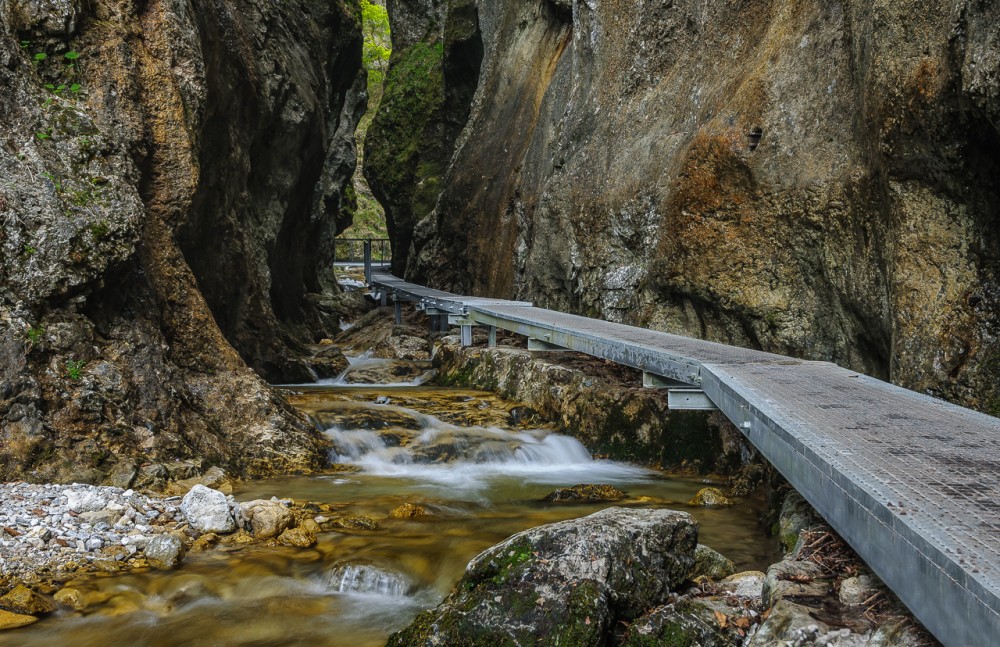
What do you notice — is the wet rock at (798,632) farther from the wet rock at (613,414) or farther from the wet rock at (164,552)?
the wet rock at (613,414)

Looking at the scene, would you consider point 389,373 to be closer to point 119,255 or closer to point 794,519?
point 119,255

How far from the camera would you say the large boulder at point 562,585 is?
421cm

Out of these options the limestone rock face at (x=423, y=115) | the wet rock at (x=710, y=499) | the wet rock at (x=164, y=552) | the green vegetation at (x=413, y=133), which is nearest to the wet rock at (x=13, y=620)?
the wet rock at (x=164, y=552)

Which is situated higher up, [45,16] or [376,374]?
[45,16]

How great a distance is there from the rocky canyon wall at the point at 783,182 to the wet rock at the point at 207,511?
6155 mm

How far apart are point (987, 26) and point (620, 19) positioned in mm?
9971

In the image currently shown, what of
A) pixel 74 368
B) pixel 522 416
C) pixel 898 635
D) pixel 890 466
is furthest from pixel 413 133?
pixel 898 635

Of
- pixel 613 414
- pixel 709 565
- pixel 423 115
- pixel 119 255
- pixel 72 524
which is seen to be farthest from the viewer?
pixel 423 115

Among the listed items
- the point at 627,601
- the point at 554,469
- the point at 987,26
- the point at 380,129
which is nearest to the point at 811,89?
the point at 987,26

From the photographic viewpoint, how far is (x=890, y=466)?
12.8 ft

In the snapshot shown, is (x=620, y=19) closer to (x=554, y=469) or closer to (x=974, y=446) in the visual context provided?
(x=554, y=469)

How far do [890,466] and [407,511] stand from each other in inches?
190

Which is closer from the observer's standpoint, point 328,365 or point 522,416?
point 522,416

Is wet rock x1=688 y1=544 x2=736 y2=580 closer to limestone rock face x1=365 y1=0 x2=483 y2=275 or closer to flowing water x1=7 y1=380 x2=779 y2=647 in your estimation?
flowing water x1=7 y1=380 x2=779 y2=647
